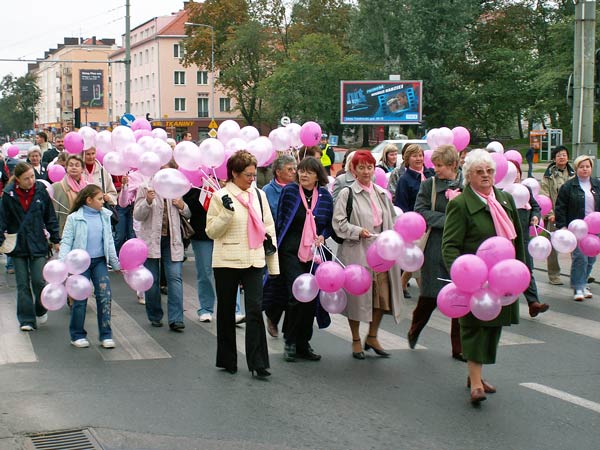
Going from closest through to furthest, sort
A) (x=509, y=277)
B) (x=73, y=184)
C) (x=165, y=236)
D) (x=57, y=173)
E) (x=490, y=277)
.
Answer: (x=509, y=277) < (x=490, y=277) < (x=165, y=236) < (x=73, y=184) < (x=57, y=173)

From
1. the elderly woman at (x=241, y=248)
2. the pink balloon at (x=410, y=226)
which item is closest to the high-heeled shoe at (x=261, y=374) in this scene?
the elderly woman at (x=241, y=248)

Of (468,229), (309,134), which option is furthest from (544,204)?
(468,229)

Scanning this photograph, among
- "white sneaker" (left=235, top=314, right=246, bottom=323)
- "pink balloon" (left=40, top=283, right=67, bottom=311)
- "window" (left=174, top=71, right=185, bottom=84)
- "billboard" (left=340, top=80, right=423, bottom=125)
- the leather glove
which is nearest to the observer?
the leather glove

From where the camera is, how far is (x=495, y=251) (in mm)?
6207

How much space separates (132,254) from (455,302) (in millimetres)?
3424

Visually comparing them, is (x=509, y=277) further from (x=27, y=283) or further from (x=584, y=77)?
(x=584, y=77)

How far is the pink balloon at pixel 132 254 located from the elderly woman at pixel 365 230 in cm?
192

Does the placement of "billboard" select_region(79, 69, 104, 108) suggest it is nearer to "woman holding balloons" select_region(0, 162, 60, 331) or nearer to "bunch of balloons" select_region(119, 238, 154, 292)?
"woman holding balloons" select_region(0, 162, 60, 331)

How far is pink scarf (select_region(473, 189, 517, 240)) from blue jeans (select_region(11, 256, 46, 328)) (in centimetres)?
495

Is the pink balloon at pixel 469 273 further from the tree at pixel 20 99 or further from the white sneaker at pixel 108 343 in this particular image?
the tree at pixel 20 99

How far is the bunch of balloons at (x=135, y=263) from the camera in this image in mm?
8664

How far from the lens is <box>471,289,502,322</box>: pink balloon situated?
248 inches

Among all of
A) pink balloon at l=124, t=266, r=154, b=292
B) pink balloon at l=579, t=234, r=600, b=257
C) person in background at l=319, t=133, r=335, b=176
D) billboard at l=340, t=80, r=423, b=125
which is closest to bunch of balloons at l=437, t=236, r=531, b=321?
pink balloon at l=124, t=266, r=154, b=292

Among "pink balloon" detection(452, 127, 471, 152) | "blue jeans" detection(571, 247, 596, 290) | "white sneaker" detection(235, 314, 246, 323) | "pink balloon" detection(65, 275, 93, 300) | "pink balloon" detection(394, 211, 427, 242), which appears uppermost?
"pink balloon" detection(452, 127, 471, 152)
